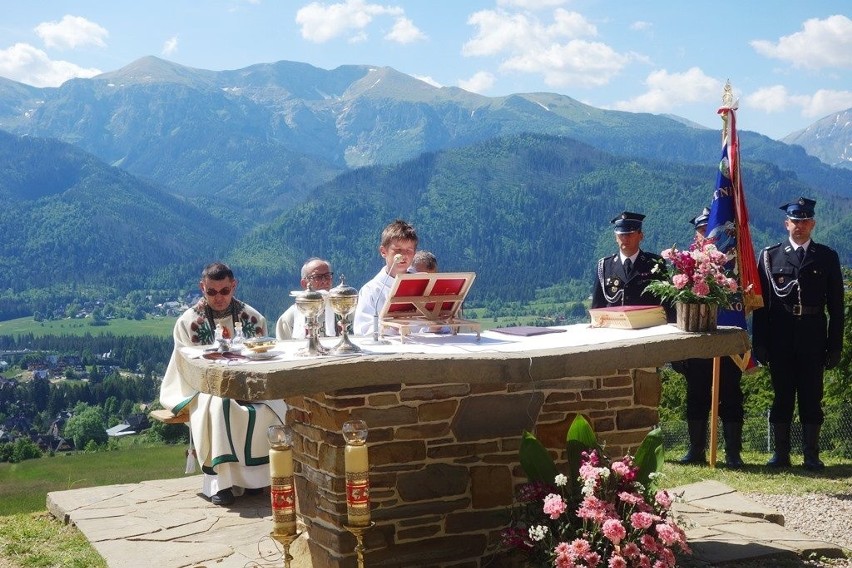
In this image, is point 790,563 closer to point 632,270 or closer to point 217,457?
point 632,270

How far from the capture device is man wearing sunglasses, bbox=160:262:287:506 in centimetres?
749

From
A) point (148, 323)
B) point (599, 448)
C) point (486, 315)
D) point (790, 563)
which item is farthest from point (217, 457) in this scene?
point (148, 323)

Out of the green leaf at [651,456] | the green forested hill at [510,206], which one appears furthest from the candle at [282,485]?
the green forested hill at [510,206]

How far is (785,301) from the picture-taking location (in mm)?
8781

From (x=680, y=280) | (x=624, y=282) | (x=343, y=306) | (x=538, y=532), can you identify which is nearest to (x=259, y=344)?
(x=343, y=306)

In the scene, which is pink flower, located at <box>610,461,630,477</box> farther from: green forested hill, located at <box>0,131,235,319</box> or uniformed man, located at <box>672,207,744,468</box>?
green forested hill, located at <box>0,131,235,319</box>

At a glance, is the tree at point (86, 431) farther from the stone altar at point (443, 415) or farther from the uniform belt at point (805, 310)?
the stone altar at point (443, 415)

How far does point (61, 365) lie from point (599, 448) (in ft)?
287

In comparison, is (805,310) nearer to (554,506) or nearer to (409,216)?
(554,506)

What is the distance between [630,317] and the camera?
6465mm

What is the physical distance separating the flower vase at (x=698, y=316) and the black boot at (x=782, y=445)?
11.4ft

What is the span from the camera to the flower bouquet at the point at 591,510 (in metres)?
5.08

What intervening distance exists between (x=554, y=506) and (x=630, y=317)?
1749 mm

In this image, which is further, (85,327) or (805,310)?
(85,327)
